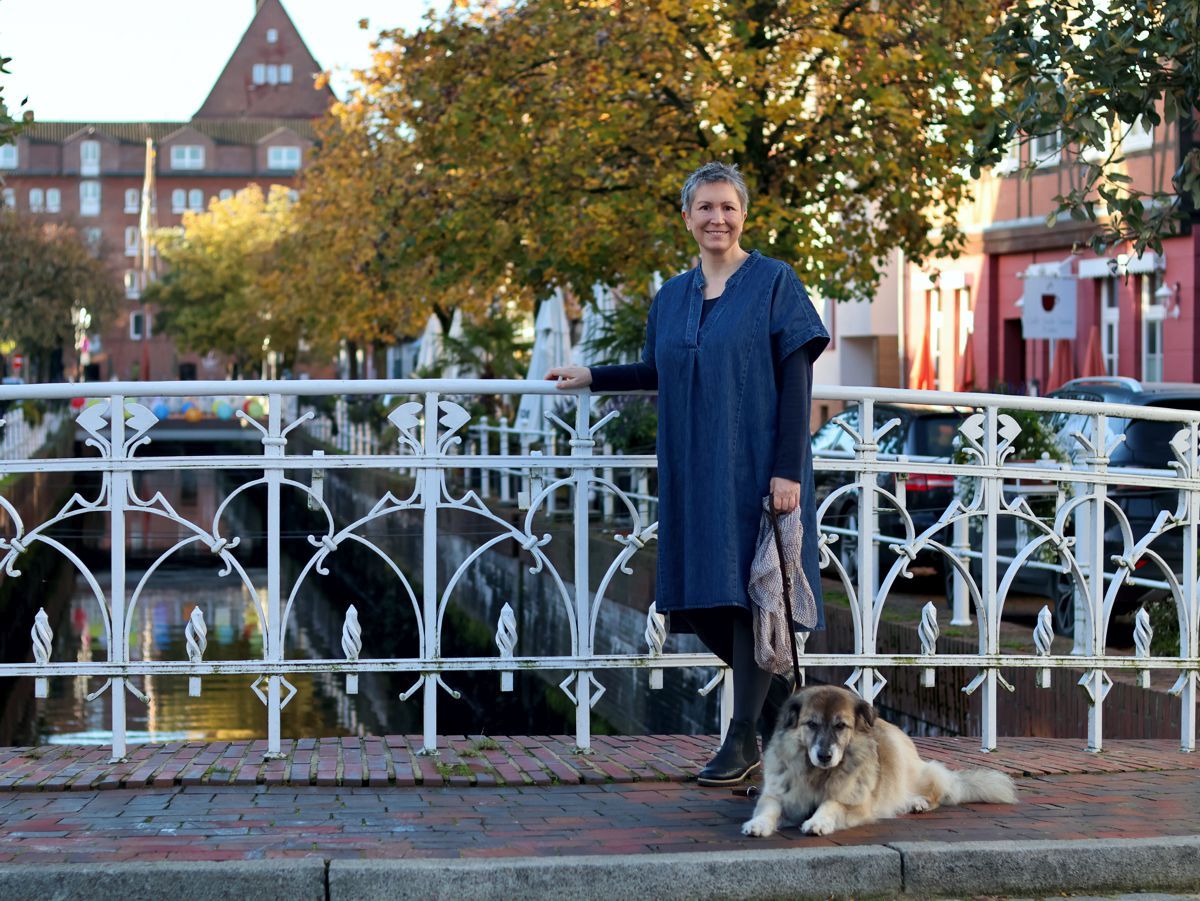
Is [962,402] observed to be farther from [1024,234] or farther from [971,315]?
[971,315]

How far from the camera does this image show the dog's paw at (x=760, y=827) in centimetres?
537

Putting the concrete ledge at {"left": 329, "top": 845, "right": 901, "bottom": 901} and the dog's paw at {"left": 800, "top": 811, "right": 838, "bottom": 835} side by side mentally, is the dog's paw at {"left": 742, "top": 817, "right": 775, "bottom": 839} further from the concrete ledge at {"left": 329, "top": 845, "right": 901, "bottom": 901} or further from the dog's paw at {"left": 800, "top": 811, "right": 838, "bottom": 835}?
the concrete ledge at {"left": 329, "top": 845, "right": 901, "bottom": 901}

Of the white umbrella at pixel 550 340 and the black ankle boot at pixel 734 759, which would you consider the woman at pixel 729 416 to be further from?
the white umbrella at pixel 550 340

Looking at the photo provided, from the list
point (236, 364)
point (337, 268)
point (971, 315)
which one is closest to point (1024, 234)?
point (971, 315)

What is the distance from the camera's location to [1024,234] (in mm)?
30281

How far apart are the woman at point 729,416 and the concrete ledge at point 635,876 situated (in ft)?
3.12

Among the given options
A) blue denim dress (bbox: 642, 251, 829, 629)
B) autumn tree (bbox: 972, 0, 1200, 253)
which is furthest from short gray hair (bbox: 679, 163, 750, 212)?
autumn tree (bbox: 972, 0, 1200, 253)

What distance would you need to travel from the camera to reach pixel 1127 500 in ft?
37.6

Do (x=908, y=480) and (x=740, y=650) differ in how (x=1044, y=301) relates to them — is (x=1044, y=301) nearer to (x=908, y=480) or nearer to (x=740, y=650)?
(x=908, y=480)

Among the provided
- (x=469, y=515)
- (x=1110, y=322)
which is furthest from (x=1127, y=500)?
(x=1110, y=322)

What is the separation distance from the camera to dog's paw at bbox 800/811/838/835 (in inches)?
212

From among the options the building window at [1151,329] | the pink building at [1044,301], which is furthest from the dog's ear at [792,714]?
the building window at [1151,329]

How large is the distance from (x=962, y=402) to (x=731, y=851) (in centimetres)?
247

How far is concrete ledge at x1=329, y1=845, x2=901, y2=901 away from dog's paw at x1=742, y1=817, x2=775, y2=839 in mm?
270
